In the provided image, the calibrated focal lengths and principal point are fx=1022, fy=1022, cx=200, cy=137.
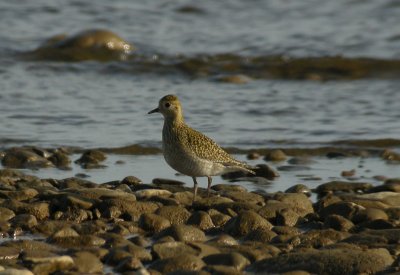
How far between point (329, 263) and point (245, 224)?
1140 mm


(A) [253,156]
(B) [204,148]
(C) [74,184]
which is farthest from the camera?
(A) [253,156]

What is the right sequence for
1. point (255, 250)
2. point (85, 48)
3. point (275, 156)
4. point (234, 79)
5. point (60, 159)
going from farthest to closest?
point (85, 48) → point (234, 79) → point (275, 156) → point (60, 159) → point (255, 250)

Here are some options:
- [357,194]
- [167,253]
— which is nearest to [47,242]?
[167,253]

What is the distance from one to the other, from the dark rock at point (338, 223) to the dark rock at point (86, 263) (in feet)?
6.37

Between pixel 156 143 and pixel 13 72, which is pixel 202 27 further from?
pixel 156 143

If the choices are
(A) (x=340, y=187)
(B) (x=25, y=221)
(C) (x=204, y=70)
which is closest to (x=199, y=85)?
(C) (x=204, y=70)

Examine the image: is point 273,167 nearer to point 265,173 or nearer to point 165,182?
point 265,173

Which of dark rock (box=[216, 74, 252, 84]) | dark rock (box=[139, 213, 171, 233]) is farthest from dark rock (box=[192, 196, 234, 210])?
dark rock (box=[216, 74, 252, 84])

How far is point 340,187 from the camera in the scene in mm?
9492

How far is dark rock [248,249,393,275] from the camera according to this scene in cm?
623

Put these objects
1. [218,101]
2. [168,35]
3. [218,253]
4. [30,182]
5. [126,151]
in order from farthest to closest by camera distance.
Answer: [168,35], [218,101], [126,151], [30,182], [218,253]

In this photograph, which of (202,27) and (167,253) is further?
(202,27)

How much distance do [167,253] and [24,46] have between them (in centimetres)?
1302

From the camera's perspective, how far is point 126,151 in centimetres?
1141
